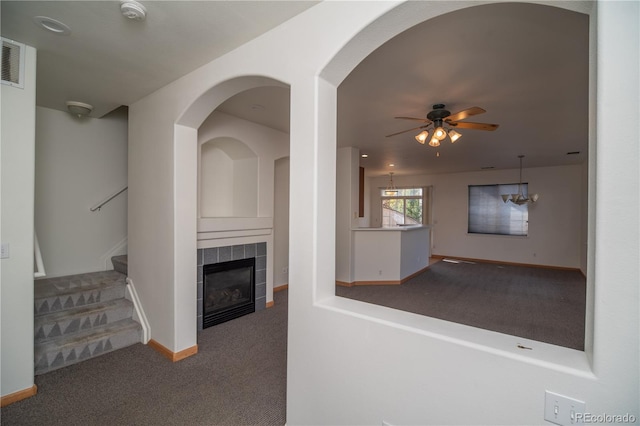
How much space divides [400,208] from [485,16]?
817 centimetres

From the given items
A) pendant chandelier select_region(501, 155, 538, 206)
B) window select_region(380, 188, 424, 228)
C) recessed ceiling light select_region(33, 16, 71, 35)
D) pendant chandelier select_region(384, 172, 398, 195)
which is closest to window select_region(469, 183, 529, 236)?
pendant chandelier select_region(501, 155, 538, 206)

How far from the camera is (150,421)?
6.40 ft

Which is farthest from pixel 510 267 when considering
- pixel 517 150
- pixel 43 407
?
pixel 43 407

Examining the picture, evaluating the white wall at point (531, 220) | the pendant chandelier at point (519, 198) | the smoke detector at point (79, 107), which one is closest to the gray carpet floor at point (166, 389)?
the smoke detector at point (79, 107)

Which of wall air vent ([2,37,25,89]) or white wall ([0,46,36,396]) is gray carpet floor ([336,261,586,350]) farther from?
wall air vent ([2,37,25,89])

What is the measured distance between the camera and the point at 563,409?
3.15 feet

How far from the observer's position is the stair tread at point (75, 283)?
306 cm

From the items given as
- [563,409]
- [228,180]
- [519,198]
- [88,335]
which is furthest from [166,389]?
[519,198]

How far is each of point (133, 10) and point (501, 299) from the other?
552 cm

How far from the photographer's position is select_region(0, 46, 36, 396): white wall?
2137 mm

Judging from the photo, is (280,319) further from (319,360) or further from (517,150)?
(517,150)

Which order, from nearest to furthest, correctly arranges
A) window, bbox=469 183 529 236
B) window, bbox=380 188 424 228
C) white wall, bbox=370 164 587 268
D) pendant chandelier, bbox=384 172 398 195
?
white wall, bbox=370 164 587 268
window, bbox=469 183 529 236
window, bbox=380 188 424 228
pendant chandelier, bbox=384 172 398 195

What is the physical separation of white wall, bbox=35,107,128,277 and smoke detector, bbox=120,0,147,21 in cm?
284

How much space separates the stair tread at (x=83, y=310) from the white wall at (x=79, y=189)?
101 centimetres
